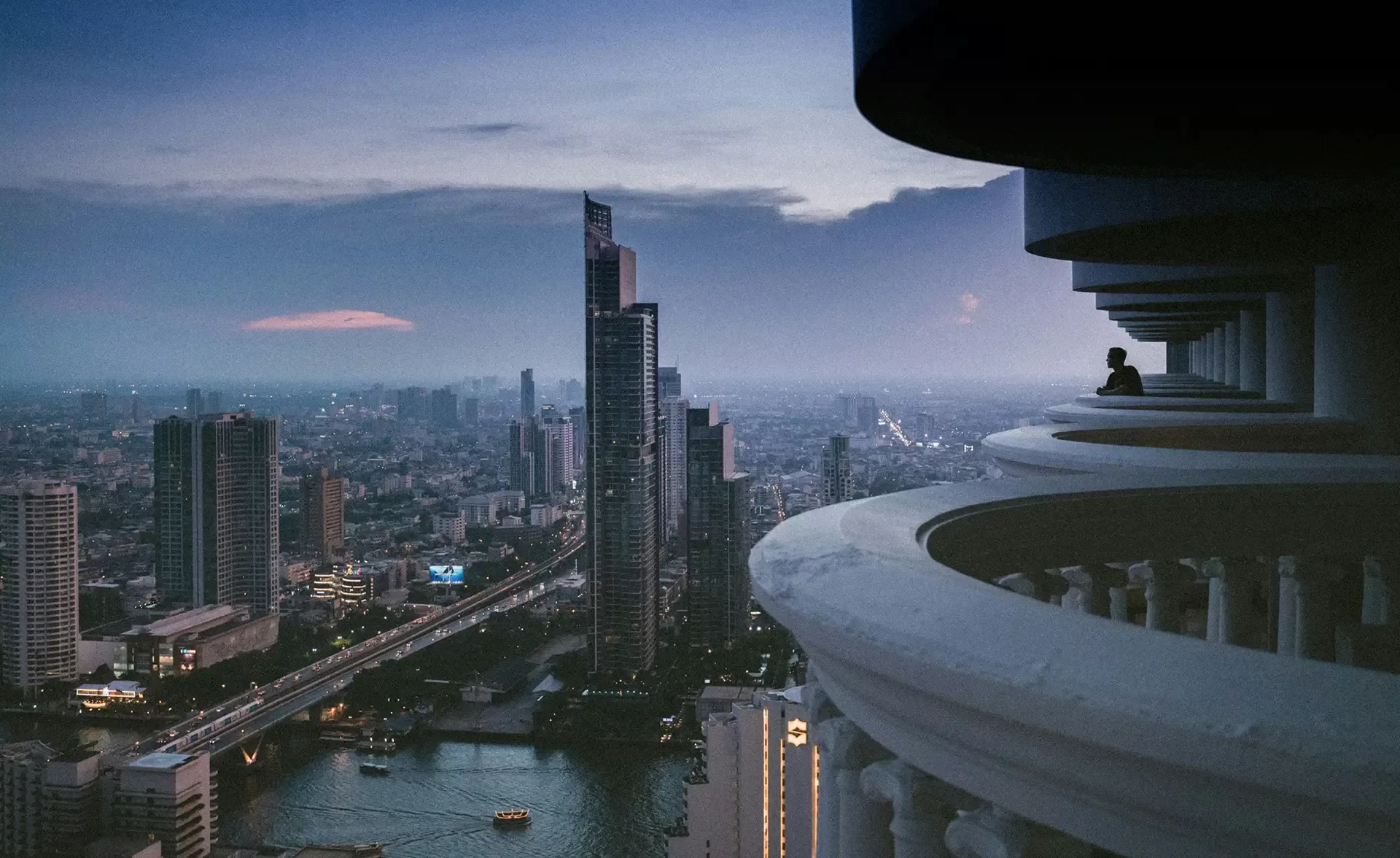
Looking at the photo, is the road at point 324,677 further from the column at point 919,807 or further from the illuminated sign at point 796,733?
the column at point 919,807

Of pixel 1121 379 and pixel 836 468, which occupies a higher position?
pixel 1121 379

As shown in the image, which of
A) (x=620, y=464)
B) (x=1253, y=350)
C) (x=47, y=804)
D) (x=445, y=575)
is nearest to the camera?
(x=1253, y=350)

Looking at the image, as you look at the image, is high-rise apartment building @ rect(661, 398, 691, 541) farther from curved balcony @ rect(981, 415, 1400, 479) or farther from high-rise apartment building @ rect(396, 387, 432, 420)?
curved balcony @ rect(981, 415, 1400, 479)

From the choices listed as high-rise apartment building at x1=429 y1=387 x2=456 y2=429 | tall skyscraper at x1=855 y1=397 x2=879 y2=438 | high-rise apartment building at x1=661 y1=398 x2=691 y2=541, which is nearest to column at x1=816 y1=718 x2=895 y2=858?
tall skyscraper at x1=855 y1=397 x2=879 y2=438

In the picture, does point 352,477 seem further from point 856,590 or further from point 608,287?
point 856,590

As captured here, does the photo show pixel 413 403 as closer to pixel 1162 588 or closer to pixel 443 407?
pixel 443 407

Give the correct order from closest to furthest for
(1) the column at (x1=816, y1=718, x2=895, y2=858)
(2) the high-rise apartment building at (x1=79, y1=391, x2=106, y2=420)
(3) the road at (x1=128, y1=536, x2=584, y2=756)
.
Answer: (1) the column at (x1=816, y1=718, x2=895, y2=858) → (3) the road at (x1=128, y1=536, x2=584, y2=756) → (2) the high-rise apartment building at (x1=79, y1=391, x2=106, y2=420)

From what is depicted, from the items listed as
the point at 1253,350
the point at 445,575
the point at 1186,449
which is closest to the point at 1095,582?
the point at 1186,449
